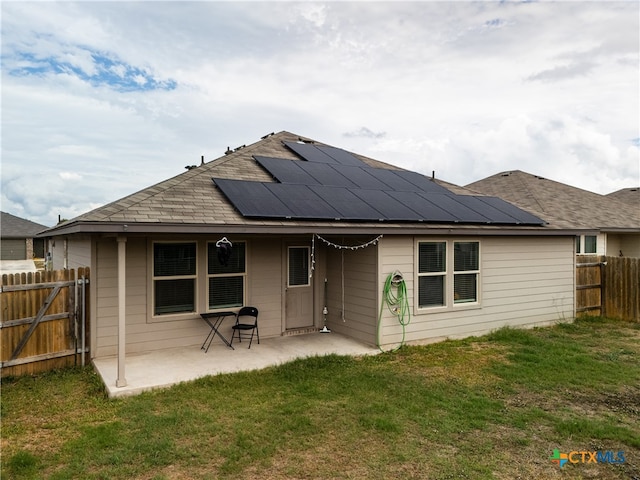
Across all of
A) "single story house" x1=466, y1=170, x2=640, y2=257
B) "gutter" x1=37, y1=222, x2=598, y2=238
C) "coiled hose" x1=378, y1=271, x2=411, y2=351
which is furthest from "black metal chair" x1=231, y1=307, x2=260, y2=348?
"single story house" x1=466, y1=170, x2=640, y2=257

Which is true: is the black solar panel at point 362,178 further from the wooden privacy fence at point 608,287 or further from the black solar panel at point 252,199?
the wooden privacy fence at point 608,287

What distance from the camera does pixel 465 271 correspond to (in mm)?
8555

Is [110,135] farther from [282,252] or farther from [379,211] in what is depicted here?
[379,211]

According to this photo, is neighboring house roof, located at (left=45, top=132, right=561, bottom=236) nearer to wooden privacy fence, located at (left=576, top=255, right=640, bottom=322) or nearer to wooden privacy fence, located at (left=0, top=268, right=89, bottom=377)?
wooden privacy fence, located at (left=0, top=268, right=89, bottom=377)

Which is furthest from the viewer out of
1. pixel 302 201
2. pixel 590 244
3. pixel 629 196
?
pixel 629 196

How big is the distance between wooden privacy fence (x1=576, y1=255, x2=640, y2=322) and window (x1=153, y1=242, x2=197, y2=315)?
9.49 metres

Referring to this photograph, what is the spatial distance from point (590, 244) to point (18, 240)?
34.1 m

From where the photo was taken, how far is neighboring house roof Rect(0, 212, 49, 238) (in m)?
28.6

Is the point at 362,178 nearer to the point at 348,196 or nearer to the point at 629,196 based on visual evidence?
the point at 348,196

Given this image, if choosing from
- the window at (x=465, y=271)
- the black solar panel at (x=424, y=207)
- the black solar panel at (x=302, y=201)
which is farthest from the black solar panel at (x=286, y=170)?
the window at (x=465, y=271)

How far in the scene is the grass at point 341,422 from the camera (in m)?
3.66

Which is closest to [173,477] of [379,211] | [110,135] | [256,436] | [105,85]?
[256,436]

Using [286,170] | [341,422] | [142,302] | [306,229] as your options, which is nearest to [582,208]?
[286,170]

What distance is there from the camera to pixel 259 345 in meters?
7.64
